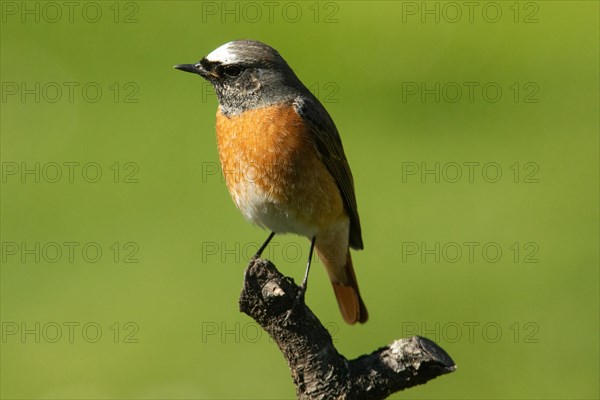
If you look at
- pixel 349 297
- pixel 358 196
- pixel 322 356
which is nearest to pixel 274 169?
pixel 349 297

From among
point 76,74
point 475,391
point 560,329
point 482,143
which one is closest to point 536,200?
point 482,143

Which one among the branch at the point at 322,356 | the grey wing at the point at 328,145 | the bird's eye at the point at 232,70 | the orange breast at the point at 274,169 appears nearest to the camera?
the branch at the point at 322,356

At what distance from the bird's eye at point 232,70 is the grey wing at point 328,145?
40cm

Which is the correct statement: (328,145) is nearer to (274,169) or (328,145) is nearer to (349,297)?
(274,169)

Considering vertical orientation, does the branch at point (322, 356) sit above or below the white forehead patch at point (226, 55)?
below

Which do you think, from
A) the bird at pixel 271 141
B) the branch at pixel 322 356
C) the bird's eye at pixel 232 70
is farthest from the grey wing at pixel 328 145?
the branch at pixel 322 356

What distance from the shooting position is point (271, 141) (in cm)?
A: 626

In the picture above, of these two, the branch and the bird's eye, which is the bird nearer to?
the bird's eye

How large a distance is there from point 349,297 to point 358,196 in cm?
371

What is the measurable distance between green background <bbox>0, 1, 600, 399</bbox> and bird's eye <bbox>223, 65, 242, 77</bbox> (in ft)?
9.76

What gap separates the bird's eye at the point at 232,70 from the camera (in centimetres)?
637

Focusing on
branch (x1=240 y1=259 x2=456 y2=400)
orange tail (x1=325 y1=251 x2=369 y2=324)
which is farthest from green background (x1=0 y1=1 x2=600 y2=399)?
branch (x1=240 y1=259 x2=456 y2=400)

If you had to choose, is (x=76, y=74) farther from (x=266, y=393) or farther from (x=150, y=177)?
(x=266, y=393)

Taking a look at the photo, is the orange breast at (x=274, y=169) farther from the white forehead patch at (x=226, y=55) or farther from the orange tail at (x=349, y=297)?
the orange tail at (x=349, y=297)
